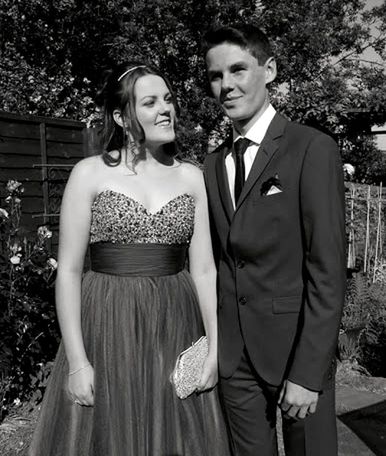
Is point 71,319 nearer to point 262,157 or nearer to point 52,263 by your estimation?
point 262,157

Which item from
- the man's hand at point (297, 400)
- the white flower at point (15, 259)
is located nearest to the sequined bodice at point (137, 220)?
the man's hand at point (297, 400)

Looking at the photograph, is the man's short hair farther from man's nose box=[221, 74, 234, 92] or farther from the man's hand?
the man's hand

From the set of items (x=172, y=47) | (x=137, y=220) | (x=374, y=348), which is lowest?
(x=374, y=348)

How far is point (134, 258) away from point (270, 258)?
58 cm

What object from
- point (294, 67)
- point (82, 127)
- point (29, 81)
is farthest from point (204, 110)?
point (82, 127)

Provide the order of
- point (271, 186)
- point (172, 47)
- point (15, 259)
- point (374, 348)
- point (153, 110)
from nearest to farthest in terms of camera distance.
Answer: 1. point (271, 186)
2. point (153, 110)
3. point (15, 259)
4. point (374, 348)
5. point (172, 47)

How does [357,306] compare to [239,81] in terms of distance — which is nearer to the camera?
[239,81]

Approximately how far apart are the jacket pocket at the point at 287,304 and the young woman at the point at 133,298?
349 mm

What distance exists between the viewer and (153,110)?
2.46 m

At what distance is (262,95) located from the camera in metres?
2.37

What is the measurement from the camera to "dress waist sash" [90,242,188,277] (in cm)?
245

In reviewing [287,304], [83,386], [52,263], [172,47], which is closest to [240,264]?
[287,304]

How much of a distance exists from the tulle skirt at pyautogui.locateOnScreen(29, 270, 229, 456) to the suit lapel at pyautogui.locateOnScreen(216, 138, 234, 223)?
404 millimetres

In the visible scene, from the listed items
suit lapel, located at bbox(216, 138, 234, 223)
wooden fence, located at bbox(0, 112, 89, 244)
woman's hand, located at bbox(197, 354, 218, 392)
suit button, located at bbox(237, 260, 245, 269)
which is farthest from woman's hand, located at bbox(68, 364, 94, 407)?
wooden fence, located at bbox(0, 112, 89, 244)
